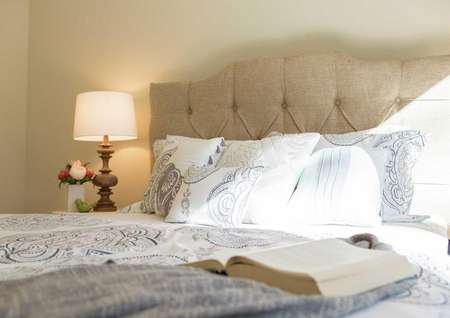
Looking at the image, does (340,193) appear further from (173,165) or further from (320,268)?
(320,268)

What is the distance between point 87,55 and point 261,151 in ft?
5.64

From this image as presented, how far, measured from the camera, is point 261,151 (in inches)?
76.8

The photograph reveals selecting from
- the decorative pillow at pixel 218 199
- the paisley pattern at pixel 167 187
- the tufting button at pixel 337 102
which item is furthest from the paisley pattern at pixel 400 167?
the paisley pattern at pixel 167 187

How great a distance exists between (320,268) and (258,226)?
96cm

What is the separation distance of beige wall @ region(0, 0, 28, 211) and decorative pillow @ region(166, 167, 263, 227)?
1.99m

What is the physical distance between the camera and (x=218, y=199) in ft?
5.73

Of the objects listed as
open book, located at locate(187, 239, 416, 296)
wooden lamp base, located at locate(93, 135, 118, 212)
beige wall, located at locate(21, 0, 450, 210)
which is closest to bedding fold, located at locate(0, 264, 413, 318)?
open book, located at locate(187, 239, 416, 296)

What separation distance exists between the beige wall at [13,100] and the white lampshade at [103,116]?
0.94 metres

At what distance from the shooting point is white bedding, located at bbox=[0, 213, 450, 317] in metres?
0.83

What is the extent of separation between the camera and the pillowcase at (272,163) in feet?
5.88

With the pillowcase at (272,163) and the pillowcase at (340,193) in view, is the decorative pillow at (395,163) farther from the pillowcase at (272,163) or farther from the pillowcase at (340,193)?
the pillowcase at (272,163)

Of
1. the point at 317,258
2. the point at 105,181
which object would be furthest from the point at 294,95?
the point at 317,258

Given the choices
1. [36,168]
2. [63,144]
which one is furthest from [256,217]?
[36,168]

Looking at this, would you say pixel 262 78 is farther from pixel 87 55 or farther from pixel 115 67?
pixel 87 55
